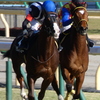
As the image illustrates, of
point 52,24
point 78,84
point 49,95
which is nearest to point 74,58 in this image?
point 78,84

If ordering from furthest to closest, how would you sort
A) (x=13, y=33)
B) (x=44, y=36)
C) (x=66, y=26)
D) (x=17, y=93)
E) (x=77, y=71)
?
1. (x=13, y=33)
2. (x=17, y=93)
3. (x=66, y=26)
4. (x=77, y=71)
5. (x=44, y=36)

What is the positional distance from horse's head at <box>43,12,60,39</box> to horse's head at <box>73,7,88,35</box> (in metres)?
0.56

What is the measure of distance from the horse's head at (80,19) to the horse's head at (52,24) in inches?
21.9

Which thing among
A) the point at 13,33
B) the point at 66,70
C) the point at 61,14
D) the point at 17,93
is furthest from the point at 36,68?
the point at 13,33

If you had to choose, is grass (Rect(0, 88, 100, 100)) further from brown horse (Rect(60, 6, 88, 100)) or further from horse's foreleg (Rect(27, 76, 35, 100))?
horse's foreleg (Rect(27, 76, 35, 100))

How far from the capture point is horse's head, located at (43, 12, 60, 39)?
5.76 m

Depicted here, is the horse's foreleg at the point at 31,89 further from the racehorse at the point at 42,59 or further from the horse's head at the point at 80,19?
the horse's head at the point at 80,19

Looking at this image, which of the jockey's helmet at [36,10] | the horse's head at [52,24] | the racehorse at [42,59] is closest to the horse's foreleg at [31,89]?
the racehorse at [42,59]

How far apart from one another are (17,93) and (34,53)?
91.3 inches

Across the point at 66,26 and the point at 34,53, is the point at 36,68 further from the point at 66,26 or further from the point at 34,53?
the point at 66,26

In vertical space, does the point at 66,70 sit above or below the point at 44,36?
below

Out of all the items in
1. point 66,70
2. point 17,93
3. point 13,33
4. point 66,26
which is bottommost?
point 13,33

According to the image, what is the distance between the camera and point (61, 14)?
23.5 ft

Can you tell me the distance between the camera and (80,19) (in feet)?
21.2
